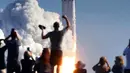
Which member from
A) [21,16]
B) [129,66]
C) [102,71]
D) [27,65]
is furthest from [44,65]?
[21,16]

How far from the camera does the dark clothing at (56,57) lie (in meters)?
19.8

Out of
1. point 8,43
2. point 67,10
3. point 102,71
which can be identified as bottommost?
point 102,71

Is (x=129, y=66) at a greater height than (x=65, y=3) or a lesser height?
lesser

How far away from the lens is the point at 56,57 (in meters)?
19.9

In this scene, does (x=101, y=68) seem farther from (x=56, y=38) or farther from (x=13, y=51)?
(x=13, y=51)

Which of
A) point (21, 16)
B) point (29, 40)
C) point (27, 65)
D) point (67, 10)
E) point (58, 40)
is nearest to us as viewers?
point (58, 40)

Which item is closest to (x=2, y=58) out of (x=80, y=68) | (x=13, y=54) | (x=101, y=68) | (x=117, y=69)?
(x=13, y=54)

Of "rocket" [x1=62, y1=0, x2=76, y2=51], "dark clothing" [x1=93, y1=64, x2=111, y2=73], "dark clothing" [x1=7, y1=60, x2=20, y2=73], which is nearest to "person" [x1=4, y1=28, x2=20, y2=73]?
"dark clothing" [x1=7, y1=60, x2=20, y2=73]

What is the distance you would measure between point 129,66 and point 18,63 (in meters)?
5.74

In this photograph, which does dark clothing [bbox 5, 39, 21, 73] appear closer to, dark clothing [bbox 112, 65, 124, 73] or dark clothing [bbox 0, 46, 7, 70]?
dark clothing [bbox 0, 46, 7, 70]

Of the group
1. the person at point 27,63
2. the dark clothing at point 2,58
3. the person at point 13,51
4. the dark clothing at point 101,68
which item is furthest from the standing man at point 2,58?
the dark clothing at point 101,68

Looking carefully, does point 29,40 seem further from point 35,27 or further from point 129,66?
point 129,66

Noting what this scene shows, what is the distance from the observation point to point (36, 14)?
656ft

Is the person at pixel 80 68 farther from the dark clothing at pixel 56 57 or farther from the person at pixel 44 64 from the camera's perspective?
the person at pixel 44 64
